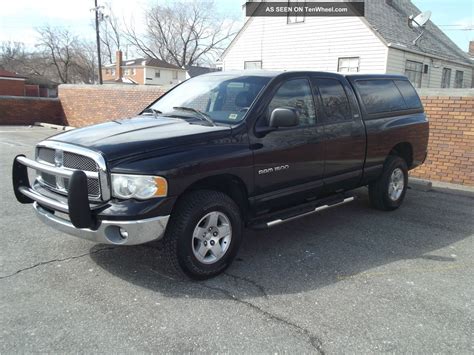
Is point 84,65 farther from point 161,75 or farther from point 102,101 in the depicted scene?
point 102,101

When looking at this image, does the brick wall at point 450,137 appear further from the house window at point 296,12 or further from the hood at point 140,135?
the house window at point 296,12

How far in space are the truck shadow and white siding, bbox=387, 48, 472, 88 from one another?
11.5 m

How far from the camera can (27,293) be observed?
350 cm

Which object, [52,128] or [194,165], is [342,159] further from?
[52,128]

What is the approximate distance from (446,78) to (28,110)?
2069cm

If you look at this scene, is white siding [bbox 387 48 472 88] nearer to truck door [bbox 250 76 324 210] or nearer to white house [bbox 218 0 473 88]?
white house [bbox 218 0 473 88]

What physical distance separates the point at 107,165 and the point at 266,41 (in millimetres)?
18449

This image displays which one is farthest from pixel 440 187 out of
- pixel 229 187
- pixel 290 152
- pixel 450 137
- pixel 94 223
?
pixel 94 223

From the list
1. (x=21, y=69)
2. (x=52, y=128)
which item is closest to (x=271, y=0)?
(x=52, y=128)

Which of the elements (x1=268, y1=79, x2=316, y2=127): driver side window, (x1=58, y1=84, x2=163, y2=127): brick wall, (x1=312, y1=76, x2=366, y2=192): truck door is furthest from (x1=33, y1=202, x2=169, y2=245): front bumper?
(x1=58, y1=84, x2=163, y2=127): brick wall

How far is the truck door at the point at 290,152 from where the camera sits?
4234 millimetres

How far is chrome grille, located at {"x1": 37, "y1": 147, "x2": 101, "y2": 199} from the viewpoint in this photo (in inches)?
136

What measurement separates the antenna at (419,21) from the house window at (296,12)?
4.97 m

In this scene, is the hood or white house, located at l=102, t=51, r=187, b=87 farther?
white house, located at l=102, t=51, r=187, b=87
